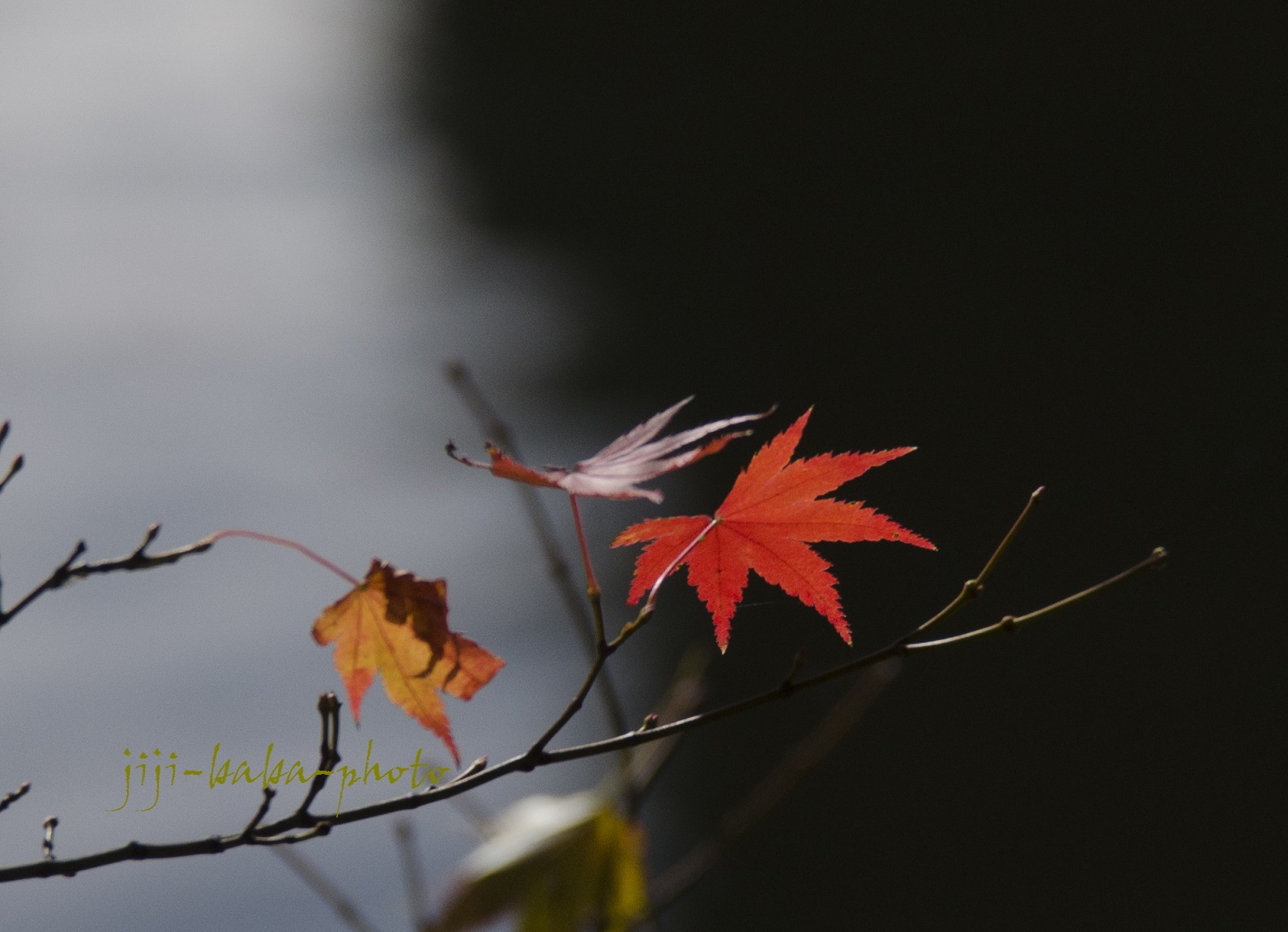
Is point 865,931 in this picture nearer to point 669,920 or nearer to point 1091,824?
point 1091,824

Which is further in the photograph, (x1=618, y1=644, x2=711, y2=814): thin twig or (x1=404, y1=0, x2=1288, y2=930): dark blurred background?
(x1=404, y1=0, x2=1288, y2=930): dark blurred background

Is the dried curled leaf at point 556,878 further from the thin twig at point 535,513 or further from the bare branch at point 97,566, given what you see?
the bare branch at point 97,566

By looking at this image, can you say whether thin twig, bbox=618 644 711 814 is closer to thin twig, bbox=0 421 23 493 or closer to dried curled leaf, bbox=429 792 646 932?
dried curled leaf, bbox=429 792 646 932

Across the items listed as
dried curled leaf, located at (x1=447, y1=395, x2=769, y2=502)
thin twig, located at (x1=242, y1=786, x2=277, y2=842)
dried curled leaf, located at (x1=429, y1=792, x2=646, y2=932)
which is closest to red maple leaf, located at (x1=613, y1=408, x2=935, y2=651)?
dried curled leaf, located at (x1=447, y1=395, x2=769, y2=502)

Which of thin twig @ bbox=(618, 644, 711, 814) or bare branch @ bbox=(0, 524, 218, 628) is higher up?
bare branch @ bbox=(0, 524, 218, 628)

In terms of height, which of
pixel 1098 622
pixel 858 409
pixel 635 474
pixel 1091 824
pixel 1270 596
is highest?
pixel 858 409

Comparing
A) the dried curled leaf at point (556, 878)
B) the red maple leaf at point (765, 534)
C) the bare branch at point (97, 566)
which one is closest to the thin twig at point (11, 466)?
the bare branch at point (97, 566)

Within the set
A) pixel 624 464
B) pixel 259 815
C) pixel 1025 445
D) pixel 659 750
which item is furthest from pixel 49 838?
pixel 1025 445

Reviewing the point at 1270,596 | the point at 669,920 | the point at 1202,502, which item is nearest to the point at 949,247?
the point at 1202,502
